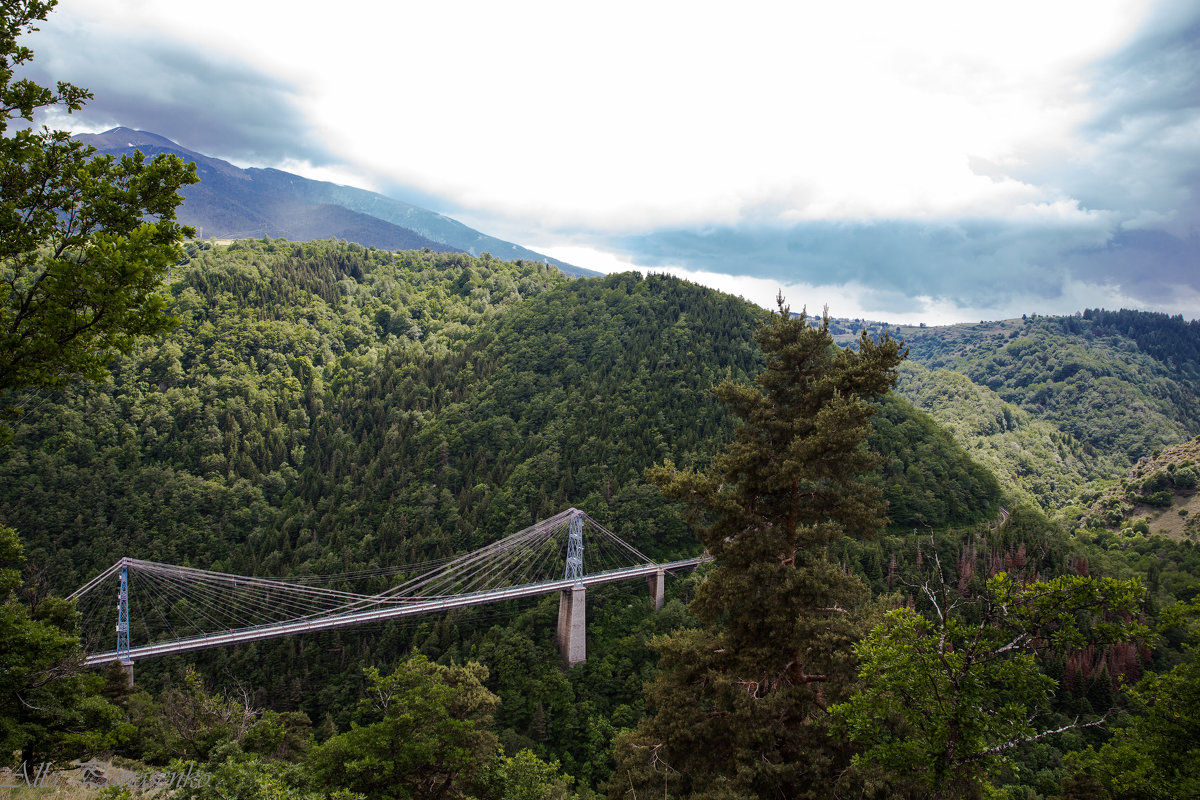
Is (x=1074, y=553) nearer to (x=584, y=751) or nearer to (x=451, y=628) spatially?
(x=584, y=751)

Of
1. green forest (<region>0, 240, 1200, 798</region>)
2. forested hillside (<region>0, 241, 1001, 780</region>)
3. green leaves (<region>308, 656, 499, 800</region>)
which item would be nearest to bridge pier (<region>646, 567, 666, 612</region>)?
green forest (<region>0, 240, 1200, 798</region>)

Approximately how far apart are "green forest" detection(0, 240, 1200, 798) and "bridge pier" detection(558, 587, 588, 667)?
127cm

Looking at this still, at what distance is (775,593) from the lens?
11.3 metres

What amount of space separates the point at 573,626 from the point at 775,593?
1573 inches

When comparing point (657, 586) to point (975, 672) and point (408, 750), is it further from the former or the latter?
point (975, 672)

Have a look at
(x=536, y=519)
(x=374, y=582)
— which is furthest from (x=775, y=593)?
(x=536, y=519)

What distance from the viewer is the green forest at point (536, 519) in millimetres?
7844

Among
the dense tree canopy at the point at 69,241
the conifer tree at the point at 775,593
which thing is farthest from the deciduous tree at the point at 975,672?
the dense tree canopy at the point at 69,241

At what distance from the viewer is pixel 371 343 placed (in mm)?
126250

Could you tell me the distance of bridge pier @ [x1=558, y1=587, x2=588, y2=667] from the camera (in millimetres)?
47219

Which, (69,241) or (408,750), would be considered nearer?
(69,241)

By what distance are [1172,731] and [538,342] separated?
335ft

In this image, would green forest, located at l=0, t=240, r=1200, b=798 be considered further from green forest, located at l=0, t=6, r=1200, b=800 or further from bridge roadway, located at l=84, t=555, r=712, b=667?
bridge roadway, located at l=84, t=555, r=712, b=667

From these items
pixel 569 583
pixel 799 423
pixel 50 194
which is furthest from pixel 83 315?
pixel 569 583
